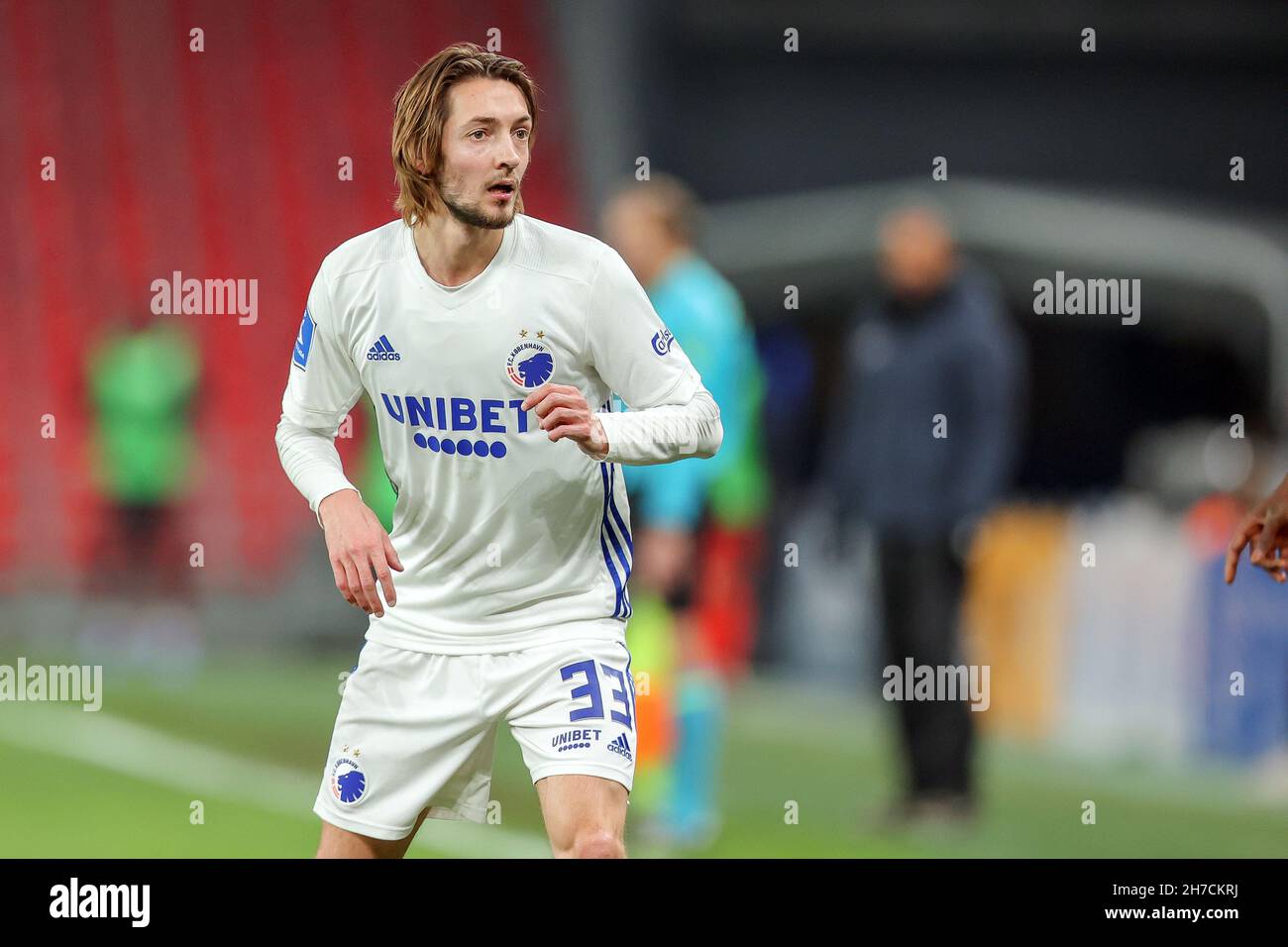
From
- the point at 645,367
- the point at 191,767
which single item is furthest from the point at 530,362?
the point at 191,767

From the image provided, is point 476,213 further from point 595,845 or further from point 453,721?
point 595,845

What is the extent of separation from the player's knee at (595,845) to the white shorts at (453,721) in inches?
6.5

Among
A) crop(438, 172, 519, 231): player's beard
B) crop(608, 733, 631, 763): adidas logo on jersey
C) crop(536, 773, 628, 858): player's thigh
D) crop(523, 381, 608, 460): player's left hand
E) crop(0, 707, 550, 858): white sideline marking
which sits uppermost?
crop(438, 172, 519, 231): player's beard

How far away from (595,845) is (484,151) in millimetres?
1372

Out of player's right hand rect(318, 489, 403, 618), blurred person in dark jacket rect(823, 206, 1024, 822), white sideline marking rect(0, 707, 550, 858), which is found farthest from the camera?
blurred person in dark jacket rect(823, 206, 1024, 822)

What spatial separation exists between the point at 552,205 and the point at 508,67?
13525 mm

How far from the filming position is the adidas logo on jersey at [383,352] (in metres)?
4.08

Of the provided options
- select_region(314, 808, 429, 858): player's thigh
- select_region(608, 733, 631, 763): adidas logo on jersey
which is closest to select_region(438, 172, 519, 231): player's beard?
select_region(608, 733, 631, 763): adidas logo on jersey

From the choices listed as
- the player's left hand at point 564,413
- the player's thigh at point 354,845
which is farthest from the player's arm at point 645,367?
the player's thigh at point 354,845

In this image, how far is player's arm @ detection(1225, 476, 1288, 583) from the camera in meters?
3.92

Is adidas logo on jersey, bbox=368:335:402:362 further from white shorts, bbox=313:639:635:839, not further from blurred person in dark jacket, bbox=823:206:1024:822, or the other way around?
blurred person in dark jacket, bbox=823:206:1024:822

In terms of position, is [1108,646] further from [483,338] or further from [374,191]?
[374,191]

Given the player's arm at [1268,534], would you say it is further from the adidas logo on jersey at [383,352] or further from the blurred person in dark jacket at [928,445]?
the blurred person in dark jacket at [928,445]

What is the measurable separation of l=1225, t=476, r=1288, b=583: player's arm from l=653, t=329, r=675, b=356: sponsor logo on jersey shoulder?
1188 millimetres
